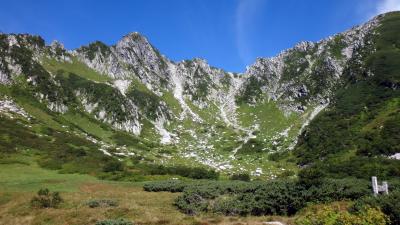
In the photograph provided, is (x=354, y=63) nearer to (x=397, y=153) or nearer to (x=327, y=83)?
(x=327, y=83)

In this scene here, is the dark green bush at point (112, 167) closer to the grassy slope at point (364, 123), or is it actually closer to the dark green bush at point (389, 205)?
the grassy slope at point (364, 123)

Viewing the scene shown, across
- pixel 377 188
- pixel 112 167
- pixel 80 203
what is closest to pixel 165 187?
pixel 80 203

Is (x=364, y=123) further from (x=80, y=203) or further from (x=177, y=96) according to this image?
(x=177, y=96)

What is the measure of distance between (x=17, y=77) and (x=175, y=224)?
12224 cm

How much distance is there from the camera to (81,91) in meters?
146

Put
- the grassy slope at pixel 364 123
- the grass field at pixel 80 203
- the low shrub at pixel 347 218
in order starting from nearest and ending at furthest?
1. the low shrub at pixel 347 218
2. the grass field at pixel 80 203
3. the grassy slope at pixel 364 123

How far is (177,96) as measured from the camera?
195 m

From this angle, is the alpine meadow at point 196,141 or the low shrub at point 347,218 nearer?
the low shrub at point 347,218

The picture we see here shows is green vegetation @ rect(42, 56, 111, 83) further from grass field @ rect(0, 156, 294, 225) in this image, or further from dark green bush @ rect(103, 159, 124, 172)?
grass field @ rect(0, 156, 294, 225)

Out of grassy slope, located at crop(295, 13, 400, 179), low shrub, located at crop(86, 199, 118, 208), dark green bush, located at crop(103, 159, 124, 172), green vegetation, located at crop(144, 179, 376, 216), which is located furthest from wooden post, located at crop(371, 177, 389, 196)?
dark green bush, located at crop(103, 159, 124, 172)

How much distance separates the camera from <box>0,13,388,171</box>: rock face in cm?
13500

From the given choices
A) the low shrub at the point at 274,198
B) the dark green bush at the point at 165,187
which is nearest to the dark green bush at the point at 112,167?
the dark green bush at the point at 165,187

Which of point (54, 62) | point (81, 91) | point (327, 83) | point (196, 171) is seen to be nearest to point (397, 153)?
point (196, 171)

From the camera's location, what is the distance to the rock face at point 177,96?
13500cm
